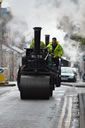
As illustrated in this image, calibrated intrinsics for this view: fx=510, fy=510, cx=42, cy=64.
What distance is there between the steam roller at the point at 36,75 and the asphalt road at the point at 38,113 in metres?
0.39

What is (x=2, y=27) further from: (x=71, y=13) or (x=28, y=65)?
(x=28, y=65)

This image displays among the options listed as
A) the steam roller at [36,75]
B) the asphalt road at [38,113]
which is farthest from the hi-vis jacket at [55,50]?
the asphalt road at [38,113]

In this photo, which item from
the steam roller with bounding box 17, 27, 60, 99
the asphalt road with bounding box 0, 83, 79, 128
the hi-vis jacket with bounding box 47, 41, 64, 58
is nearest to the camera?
the asphalt road with bounding box 0, 83, 79, 128

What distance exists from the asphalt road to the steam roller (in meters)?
0.39

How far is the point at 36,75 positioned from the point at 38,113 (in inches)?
157

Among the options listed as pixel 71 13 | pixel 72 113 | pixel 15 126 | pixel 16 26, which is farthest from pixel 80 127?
pixel 16 26

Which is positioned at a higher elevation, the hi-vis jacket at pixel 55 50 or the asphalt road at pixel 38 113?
the hi-vis jacket at pixel 55 50

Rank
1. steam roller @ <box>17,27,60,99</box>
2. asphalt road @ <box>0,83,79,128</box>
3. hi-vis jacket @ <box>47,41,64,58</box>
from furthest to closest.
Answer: hi-vis jacket @ <box>47,41,64,58</box> → steam roller @ <box>17,27,60,99</box> → asphalt road @ <box>0,83,79,128</box>

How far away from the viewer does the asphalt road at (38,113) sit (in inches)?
449

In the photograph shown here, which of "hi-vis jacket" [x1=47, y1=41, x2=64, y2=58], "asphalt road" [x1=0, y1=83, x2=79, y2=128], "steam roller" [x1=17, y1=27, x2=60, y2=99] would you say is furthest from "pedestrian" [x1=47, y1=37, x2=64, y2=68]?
"asphalt road" [x1=0, y1=83, x2=79, y2=128]

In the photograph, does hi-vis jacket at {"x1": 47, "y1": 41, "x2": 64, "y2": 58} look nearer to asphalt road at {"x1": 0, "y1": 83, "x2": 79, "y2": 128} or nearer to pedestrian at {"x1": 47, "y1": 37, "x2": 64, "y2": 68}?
pedestrian at {"x1": 47, "y1": 37, "x2": 64, "y2": 68}

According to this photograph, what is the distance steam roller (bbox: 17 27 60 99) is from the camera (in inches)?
677

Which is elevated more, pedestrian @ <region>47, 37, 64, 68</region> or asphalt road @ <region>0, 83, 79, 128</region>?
pedestrian @ <region>47, 37, 64, 68</region>

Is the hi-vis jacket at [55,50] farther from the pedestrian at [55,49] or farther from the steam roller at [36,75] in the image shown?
the steam roller at [36,75]
